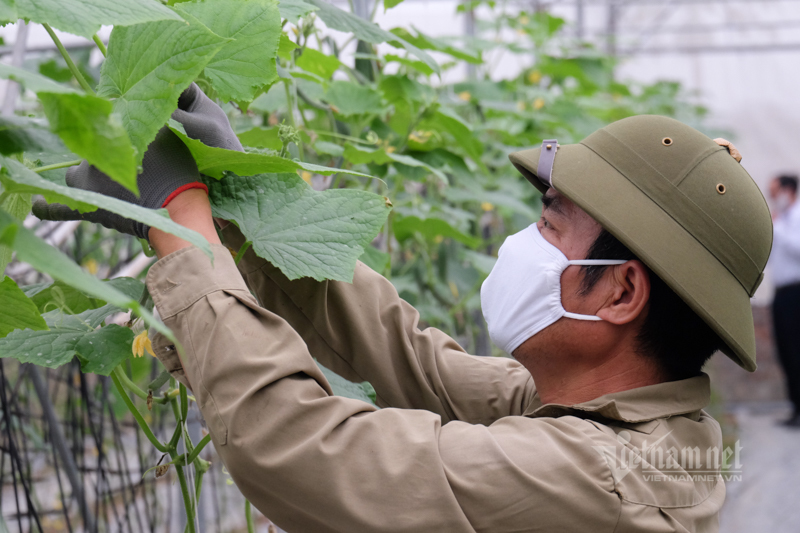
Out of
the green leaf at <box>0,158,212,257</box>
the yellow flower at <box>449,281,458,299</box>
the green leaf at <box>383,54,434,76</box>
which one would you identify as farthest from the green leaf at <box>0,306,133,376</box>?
the yellow flower at <box>449,281,458,299</box>

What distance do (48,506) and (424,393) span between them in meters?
3.04

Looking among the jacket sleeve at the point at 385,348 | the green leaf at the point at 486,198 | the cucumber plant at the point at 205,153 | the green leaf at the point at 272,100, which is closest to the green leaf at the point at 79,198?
the cucumber plant at the point at 205,153

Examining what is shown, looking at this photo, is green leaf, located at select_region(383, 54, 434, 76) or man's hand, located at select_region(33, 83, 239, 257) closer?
man's hand, located at select_region(33, 83, 239, 257)

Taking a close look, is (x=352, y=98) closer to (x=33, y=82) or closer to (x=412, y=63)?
(x=412, y=63)

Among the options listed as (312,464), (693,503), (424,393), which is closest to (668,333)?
(693,503)

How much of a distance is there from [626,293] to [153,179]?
72cm

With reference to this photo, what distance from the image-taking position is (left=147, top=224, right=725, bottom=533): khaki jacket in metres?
0.86

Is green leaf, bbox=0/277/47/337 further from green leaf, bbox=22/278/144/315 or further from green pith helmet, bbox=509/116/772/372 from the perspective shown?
green pith helmet, bbox=509/116/772/372

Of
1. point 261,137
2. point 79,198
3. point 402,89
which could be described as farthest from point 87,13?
point 402,89

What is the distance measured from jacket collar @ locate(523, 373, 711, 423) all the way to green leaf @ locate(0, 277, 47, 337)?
2.28 ft

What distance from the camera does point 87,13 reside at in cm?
60

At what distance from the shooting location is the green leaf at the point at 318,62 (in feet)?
4.79

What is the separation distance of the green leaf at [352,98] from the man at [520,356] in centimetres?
37

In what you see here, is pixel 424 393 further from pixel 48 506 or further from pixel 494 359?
pixel 48 506
